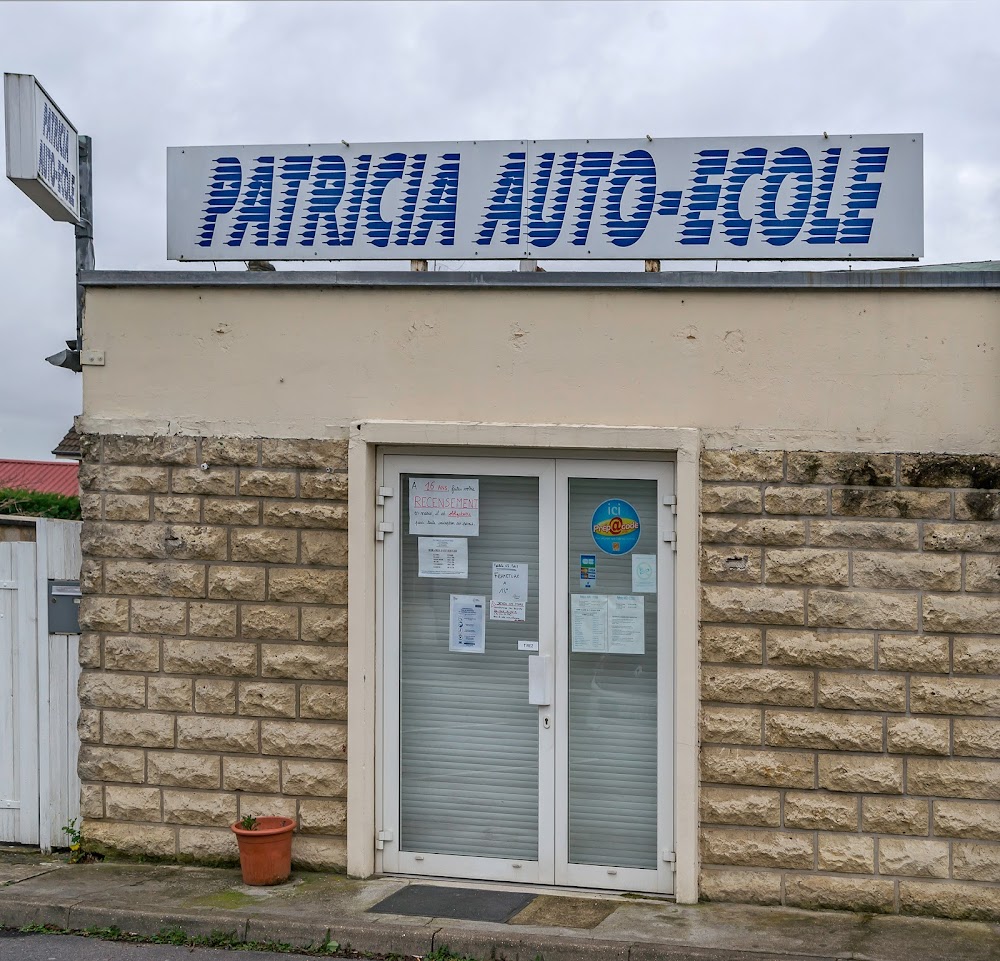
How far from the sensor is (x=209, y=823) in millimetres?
7391

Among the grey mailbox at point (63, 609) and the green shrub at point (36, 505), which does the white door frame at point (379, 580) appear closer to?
the grey mailbox at point (63, 609)

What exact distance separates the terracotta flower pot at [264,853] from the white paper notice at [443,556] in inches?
67.7

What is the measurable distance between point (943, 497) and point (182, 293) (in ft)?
15.4

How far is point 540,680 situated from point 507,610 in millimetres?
457

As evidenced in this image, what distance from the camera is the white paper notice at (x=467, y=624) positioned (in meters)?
7.20

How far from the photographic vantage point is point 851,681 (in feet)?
21.9

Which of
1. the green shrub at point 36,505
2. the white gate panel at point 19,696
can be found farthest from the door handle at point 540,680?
the green shrub at point 36,505

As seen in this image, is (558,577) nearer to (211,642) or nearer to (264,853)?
(211,642)

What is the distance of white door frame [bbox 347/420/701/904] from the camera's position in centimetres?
677

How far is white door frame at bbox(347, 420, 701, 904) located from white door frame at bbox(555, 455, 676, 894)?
0.09 metres

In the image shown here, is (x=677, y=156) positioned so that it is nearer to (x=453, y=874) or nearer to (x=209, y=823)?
(x=453, y=874)

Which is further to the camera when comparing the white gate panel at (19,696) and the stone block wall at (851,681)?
the white gate panel at (19,696)

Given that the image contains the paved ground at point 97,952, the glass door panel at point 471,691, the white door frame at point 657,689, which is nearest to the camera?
the paved ground at point 97,952

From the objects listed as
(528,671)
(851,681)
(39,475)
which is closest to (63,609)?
(528,671)
